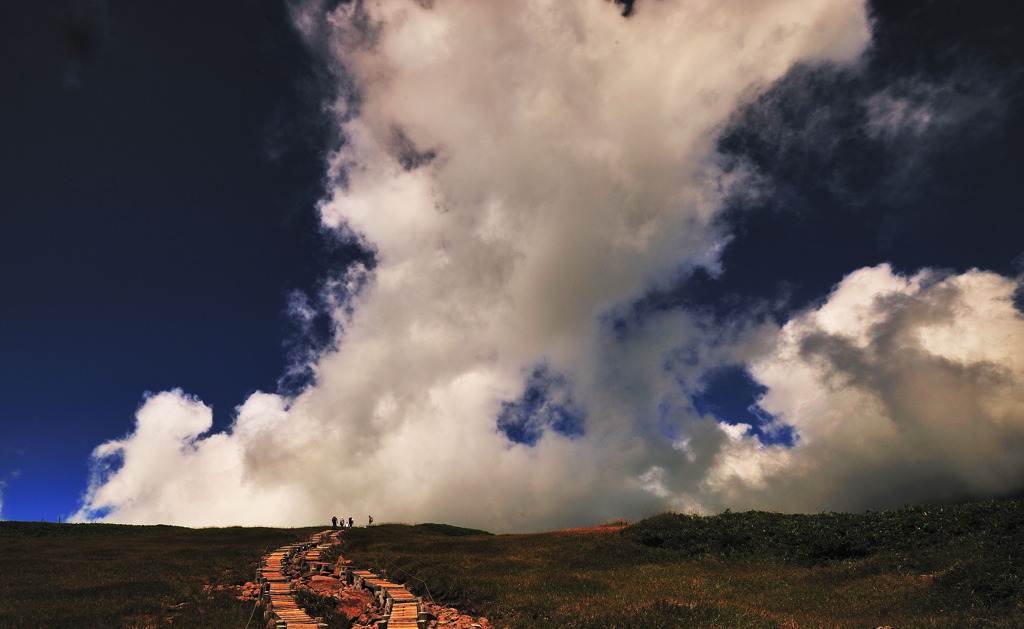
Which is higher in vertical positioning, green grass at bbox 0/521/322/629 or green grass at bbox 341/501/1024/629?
green grass at bbox 0/521/322/629

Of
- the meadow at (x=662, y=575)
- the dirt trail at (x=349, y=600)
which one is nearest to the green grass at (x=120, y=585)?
the meadow at (x=662, y=575)

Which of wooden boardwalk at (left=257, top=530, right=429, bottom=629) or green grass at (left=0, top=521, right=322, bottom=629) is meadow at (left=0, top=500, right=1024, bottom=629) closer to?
green grass at (left=0, top=521, right=322, bottom=629)

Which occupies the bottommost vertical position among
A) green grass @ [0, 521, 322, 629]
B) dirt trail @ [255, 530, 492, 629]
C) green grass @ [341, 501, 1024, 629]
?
green grass @ [341, 501, 1024, 629]

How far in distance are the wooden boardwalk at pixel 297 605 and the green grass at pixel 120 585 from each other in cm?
91

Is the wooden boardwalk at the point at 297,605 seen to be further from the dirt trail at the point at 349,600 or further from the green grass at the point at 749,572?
the green grass at the point at 749,572

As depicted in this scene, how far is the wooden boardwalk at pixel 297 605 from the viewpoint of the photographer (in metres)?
15.2

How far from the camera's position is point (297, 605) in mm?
17328

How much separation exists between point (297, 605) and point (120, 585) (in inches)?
426

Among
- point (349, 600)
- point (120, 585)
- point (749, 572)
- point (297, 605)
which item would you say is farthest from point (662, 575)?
point (120, 585)

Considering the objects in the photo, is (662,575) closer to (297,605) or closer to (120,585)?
(297,605)

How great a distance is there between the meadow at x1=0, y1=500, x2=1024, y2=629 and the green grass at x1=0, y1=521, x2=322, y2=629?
11cm

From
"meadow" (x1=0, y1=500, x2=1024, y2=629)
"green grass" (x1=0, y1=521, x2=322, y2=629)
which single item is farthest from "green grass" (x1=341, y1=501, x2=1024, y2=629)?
"green grass" (x1=0, y1=521, x2=322, y2=629)

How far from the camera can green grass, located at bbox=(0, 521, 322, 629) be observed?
16078 mm

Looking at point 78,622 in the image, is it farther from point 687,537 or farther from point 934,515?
point 934,515
